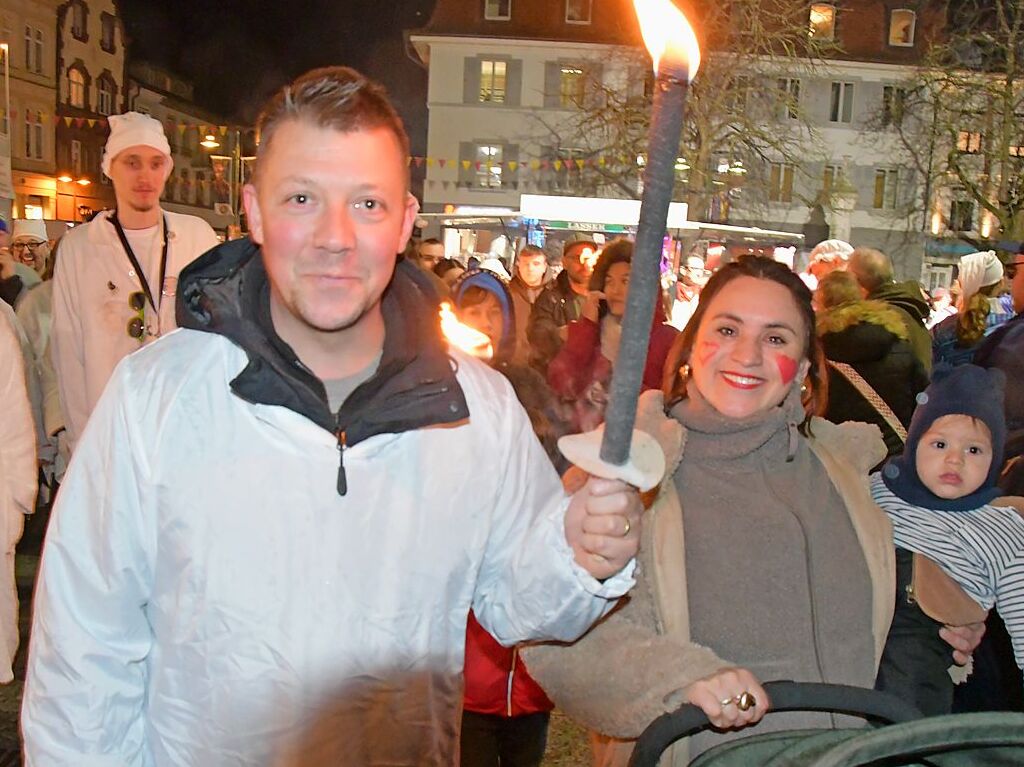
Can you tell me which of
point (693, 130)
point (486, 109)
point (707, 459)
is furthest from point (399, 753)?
point (486, 109)

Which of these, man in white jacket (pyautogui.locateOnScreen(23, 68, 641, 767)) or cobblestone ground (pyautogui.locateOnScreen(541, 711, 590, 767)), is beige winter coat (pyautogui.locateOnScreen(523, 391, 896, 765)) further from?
cobblestone ground (pyautogui.locateOnScreen(541, 711, 590, 767))

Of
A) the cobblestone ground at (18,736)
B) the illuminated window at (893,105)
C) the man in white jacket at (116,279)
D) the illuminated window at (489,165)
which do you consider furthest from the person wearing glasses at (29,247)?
the illuminated window at (893,105)

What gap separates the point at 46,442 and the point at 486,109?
123 feet

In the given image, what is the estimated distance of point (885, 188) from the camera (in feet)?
140

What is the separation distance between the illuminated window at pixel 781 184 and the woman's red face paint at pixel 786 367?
39322 mm

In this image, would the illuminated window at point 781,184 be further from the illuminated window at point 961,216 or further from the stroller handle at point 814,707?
the stroller handle at point 814,707

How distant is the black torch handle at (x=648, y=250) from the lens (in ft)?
3.77

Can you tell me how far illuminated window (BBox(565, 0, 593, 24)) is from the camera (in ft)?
140

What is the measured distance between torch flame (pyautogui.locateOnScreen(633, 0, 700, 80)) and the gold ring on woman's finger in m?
1.29

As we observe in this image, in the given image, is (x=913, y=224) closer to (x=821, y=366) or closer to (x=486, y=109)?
(x=486, y=109)

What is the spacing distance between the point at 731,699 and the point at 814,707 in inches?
8.8

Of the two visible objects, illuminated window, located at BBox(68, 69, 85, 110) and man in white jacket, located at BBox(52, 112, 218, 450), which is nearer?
man in white jacket, located at BBox(52, 112, 218, 450)

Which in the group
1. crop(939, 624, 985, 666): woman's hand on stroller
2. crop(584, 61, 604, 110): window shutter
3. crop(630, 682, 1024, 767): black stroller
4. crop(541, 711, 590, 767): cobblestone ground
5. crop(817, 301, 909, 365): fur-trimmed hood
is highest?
crop(584, 61, 604, 110): window shutter

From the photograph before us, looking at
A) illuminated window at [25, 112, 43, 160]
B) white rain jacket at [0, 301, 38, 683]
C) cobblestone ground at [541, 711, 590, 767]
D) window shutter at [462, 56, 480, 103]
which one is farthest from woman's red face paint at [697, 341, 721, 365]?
illuminated window at [25, 112, 43, 160]
